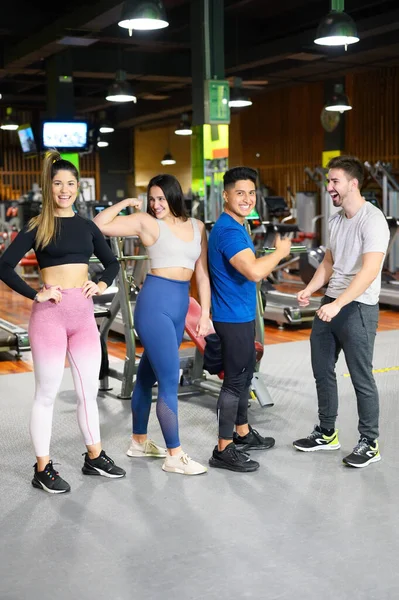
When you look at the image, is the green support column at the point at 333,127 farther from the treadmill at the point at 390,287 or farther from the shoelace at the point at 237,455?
the shoelace at the point at 237,455

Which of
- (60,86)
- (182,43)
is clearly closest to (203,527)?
(182,43)

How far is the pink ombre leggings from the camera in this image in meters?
3.34

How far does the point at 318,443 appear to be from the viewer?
13.2 ft

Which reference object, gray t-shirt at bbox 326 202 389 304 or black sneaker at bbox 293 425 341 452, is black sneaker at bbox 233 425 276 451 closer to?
black sneaker at bbox 293 425 341 452

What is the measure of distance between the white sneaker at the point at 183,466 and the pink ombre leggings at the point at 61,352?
18.2 inches

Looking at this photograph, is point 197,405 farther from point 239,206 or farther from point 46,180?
point 46,180

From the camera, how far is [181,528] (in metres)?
3.05

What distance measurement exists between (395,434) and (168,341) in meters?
1.56

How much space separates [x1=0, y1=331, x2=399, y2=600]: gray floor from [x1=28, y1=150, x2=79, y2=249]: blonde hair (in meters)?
1.14

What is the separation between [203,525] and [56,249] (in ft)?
4.25

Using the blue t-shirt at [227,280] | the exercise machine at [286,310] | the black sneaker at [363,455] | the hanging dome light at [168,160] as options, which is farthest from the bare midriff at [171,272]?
the hanging dome light at [168,160]

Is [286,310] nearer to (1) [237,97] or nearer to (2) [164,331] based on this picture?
(2) [164,331]

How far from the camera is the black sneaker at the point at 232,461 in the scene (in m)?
3.72

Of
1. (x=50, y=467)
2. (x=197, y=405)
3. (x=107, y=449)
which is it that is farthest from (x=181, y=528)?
(x=197, y=405)
